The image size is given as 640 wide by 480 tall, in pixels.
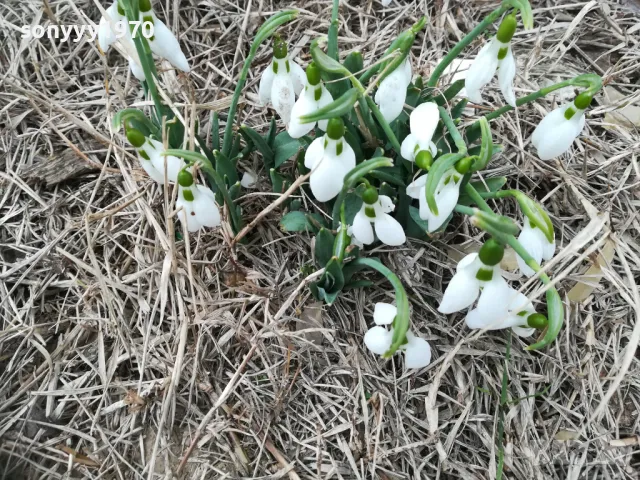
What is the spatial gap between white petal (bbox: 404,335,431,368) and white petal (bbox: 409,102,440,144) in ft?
1.10

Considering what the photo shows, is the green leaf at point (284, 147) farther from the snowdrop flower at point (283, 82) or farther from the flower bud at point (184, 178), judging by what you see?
the flower bud at point (184, 178)

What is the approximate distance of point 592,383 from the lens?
3.60 ft

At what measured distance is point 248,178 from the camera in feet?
3.93

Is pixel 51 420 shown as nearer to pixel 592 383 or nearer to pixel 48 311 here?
pixel 48 311

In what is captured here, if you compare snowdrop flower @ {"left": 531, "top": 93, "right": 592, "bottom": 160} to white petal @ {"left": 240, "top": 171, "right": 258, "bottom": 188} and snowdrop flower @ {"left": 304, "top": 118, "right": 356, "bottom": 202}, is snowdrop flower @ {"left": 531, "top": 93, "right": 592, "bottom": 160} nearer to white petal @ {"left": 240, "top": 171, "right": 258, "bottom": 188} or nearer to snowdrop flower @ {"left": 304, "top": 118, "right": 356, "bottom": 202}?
snowdrop flower @ {"left": 304, "top": 118, "right": 356, "bottom": 202}

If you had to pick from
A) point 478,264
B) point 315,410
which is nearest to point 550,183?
point 478,264

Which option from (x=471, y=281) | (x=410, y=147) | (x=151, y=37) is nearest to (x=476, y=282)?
(x=471, y=281)

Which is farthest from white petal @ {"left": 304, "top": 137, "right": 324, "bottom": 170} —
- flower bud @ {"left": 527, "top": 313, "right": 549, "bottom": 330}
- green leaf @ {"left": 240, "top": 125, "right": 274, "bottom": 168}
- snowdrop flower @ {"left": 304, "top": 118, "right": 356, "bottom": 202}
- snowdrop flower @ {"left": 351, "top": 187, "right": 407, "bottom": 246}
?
flower bud @ {"left": 527, "top": 313, "right": 549, "bottom": 330}

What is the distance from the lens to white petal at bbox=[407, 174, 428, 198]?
2.98ft

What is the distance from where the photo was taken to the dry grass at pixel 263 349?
3.45ft

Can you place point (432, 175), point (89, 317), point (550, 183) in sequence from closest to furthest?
point (432, 175) < point (89, 317) < point (550, 183)

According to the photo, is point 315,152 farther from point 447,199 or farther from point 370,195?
point 447,199

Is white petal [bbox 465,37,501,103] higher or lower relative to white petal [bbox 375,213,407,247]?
higher

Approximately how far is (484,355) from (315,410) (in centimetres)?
36
